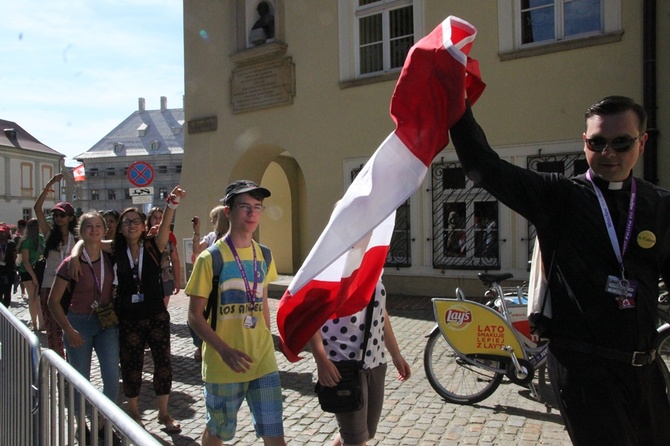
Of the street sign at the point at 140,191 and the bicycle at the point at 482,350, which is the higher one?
the street sign at the point at 140,191

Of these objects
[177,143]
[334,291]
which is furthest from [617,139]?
[177,143]

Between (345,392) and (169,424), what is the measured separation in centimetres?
240

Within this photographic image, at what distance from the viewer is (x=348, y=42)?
12.3 meters

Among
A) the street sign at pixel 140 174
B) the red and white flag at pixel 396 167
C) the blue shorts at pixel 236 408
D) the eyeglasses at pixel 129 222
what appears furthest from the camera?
the street sign at pixel 140 174

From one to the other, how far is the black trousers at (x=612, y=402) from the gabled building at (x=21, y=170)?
217 ft

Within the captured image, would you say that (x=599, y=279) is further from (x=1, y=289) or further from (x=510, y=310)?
(x=1, y=289)

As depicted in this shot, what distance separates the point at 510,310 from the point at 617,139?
352 cm

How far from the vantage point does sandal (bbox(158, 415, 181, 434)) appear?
4859 millimetres

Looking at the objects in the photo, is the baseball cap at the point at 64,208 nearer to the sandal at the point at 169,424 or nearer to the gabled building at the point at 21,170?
the sandal at the point at 169,424

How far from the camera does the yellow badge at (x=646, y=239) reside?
2104 mm

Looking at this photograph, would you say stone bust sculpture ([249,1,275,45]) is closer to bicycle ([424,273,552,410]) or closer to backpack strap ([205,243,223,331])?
bicycle ([424,273,552,410])

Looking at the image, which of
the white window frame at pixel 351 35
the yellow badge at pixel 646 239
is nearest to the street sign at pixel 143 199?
the white window frame at pixel 351 35

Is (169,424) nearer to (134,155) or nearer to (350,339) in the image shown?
(350,339)

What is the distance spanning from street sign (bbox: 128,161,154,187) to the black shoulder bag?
33.1 feet
